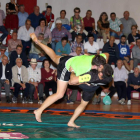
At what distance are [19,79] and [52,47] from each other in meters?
1.86

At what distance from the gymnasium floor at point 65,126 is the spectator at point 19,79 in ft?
4.57

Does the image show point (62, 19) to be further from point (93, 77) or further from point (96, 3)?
point (93, 77)

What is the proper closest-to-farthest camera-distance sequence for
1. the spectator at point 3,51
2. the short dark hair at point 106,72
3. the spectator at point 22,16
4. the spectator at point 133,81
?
1. the short dark hair at point 106,72
2. the spectator at point 133,81
3. the spectator at point 3,51
4. the spectator at point 22,16

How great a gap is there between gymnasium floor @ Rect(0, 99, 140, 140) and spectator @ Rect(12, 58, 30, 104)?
1394mm

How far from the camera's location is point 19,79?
25.4ft

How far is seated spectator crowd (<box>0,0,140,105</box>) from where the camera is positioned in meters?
7.73

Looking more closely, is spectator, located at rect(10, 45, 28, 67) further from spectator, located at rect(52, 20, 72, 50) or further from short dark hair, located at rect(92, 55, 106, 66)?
short dark hair, located at rect(92, 55, 106, 66)

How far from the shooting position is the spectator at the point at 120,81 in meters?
8.01

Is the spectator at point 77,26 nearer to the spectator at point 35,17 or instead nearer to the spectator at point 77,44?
the spectator at point 77,44

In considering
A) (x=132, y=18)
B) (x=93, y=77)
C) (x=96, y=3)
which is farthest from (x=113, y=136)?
(x=96, y=3)

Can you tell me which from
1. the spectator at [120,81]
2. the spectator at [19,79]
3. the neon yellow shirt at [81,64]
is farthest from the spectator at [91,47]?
the neon yellow shirt at [81,64]

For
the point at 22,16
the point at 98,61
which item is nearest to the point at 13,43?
the point at 22,16

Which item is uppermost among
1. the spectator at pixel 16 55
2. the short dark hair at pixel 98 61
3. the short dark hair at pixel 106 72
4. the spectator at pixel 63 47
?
the spectator at pixel 63 47

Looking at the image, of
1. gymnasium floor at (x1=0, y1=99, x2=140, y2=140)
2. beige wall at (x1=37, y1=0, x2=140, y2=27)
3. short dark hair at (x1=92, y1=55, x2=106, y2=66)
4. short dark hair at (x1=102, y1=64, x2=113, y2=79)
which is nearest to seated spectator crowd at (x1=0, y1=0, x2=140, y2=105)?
beige wall at (x1=37, y1=0, x2=140, y2=27)
